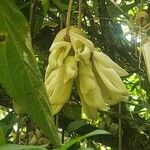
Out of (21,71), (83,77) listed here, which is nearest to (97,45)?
(83,77)

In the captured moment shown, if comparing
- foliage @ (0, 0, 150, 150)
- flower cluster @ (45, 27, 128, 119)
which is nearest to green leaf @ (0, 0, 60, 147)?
flower cluster @ (45, 27, 128, 119)

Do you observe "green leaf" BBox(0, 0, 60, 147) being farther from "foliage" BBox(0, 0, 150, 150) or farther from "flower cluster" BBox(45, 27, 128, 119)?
"foliage" BBox(0, 0, 150, 150)

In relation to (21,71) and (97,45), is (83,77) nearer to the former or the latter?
(21,71)

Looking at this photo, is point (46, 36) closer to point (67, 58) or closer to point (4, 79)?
point (67, 58)

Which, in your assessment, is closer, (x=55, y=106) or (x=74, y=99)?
(x=55, y=106)

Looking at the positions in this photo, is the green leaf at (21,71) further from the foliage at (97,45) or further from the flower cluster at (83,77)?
the foliage at (97,45)

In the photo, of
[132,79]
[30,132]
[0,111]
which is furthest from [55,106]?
[0,111]

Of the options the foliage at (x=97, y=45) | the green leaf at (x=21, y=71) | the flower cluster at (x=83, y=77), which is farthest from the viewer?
the foliage at (x=97, y=45)

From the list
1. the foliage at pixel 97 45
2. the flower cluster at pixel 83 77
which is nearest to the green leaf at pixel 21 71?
the flower cluster at pixel 83 77
